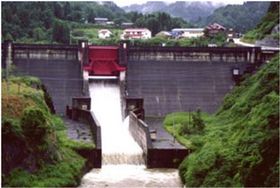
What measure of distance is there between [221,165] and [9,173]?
19.4 ft

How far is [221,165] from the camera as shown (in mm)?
20109

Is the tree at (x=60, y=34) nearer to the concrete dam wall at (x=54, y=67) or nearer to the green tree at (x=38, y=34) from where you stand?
the green tree at (x=38, y=34)

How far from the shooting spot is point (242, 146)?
19.8m

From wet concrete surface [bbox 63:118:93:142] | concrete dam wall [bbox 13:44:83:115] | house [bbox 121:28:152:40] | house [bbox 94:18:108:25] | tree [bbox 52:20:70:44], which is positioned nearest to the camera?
wet concrete surface [bbox 63:118:93:142]

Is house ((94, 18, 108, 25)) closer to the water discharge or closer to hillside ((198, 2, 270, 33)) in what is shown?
hillside ((198, 2, 270, 33))

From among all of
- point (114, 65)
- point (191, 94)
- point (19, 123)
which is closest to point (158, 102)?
point (191, 94)

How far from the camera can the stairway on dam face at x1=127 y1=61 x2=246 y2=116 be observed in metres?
32.9

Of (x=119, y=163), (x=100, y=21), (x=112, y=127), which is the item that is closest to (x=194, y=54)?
(x=112, y=127)

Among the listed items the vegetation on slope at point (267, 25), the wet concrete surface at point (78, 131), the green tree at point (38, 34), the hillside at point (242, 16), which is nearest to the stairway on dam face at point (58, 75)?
the wet concrete surface at point (78, 131)

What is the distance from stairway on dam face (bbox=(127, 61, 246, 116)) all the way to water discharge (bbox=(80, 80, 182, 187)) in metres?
1.76

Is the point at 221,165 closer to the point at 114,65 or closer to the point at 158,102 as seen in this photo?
the point at 158,102

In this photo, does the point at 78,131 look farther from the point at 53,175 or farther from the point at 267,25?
the point at 267,25

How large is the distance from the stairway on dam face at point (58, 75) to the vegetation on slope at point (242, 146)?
23.5 ft

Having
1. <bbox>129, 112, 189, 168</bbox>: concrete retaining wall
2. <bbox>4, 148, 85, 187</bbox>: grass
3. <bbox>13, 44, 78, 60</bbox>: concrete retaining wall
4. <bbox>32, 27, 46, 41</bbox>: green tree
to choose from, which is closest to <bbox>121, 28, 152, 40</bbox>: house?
<bbox>32, 27, 46, 41</bbox>: green tree
